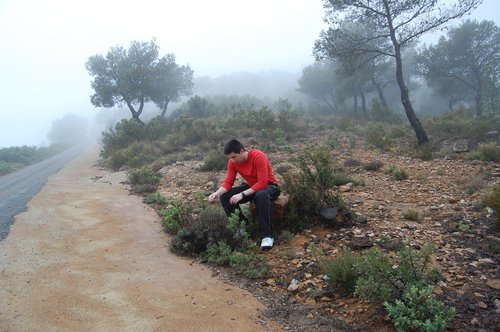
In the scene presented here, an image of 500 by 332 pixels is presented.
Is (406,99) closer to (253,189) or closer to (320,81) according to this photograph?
(253,189)

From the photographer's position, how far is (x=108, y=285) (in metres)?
3.77

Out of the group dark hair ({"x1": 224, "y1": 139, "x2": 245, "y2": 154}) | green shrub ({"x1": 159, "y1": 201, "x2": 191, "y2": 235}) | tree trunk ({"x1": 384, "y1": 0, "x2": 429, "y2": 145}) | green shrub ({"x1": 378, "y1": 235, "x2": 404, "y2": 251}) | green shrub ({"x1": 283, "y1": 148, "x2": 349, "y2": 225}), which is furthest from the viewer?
tree trunk ({"x1": 384, "y1": 0, "x2": 429, "y2": 145})

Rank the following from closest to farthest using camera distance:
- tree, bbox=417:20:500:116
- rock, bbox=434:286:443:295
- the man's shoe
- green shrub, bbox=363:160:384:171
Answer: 1. rock, bbox=434:286:443:295
2. the man's shoe
3. green shrub, bbox=363:160:384:171
4. tree, bbox=417:20:500:116

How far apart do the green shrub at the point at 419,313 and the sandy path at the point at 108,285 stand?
101 centimetres

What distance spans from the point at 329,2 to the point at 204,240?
12454 millimetres

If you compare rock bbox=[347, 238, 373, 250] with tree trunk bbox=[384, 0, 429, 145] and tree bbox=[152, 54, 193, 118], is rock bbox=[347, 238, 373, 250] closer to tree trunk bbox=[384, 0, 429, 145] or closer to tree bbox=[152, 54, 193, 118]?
tree trunk bbox=[384, 0, 429, 145]

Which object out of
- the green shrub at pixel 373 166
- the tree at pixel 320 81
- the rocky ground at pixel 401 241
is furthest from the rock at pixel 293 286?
the tree at pixel 320 81

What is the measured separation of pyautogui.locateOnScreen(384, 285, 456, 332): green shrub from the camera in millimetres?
2480

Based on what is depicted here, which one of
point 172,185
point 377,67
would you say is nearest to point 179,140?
point 172,185

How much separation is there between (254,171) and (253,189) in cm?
34

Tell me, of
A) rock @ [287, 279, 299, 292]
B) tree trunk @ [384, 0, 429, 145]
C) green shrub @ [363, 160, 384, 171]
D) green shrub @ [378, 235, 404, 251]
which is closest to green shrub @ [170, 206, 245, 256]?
rock @ [287, 279, 299, 292]

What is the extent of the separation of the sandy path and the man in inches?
37.5

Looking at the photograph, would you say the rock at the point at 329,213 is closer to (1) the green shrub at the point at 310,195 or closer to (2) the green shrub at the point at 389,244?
(1) the green shrub at the point at 310,195

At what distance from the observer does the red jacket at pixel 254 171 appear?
465 cm
